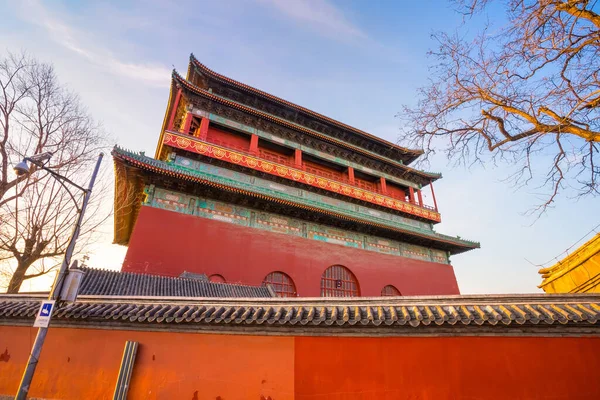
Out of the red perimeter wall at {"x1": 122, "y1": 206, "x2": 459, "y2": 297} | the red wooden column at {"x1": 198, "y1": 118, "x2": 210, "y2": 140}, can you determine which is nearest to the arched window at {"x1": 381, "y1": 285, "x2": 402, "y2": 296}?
the red perimeter wall at {"x1": 122, "y1": 206, "x2": 459, "y2": 297}

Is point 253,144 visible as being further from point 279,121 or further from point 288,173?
point 288,173

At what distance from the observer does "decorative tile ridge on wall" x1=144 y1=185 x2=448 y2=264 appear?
11273 millimetres

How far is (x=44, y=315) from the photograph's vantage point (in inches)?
171

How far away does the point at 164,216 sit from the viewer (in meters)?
10.9

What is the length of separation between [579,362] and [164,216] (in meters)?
10.9

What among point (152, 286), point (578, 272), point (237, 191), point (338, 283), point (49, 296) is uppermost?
point (237, 191)

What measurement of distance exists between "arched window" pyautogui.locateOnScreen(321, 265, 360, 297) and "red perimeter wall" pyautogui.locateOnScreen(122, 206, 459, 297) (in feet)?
0.80

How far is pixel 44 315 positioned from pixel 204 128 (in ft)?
34.2

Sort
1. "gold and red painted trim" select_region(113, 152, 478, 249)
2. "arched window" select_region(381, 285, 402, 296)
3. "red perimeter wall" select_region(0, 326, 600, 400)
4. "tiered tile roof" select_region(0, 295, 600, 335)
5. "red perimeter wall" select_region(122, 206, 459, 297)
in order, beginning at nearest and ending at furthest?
"red perimeter wall" select_region(0, 326, 600, 400) < "tiered tile roof" select_region(0, 295, 600, 335) < "gold and red painted trim" select_region(113, 152, 478, 249) < "red perimeter wall" select_region(122, 206, 459, 297) < "arched window" select_region(381, 285, 402, 296)

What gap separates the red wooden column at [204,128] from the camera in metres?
13.4

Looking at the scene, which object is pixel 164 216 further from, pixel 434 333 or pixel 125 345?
pixel 434 333

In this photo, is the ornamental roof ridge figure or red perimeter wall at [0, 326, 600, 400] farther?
the ornamental roof ridge figure

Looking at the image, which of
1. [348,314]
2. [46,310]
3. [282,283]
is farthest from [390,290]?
[46,310]

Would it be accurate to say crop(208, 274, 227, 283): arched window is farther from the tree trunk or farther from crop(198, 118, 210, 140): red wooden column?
crop(198, 118, 210, 140): red wooden column
